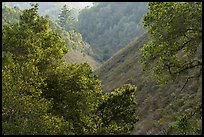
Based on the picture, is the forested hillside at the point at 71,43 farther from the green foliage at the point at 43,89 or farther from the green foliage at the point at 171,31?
the green foliage at the point at 171,31

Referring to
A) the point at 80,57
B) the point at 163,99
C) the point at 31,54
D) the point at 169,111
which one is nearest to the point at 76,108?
the point at 31,54

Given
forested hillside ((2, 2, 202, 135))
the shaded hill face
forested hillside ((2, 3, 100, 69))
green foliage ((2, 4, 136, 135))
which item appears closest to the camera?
forested hillside ((2, 2, 202, 135))

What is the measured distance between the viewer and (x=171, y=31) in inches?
728

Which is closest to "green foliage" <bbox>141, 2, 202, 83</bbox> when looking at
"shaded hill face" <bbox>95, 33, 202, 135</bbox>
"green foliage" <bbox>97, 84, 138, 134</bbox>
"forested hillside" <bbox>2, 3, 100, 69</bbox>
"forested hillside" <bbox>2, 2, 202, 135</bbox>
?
"forested hillside" <bbox>2, 2, 202, 135</bbox>

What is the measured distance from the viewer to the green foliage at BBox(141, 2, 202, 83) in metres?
18.2

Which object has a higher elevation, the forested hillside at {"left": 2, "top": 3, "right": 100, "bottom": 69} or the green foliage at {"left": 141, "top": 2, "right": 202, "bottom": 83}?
the forested hillside at {"left": 2, "top": 3, "right": 100, "bottom": 69}

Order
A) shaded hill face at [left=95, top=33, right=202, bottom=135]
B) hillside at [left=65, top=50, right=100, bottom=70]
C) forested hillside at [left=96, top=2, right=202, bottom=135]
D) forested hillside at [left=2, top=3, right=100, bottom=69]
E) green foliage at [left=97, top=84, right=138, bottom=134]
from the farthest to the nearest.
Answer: forested hillside at [left=2, top=3, right=100, bottom=69] < hillside at [left=65, top=50, right=100, bottom=70] < shaded hill face at [left=95, top=33, right=202, bottom=135] < green foliage at [left=97, top=84, right=138, bottom=134] < forested hillside at [left=96, top=2, right=202, bottom=135]

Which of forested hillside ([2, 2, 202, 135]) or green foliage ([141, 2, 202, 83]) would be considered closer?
green foliage ([141, 2, 202, 83])

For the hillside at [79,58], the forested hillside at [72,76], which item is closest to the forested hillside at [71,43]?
the hillside at [79,58]

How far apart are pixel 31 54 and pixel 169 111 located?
67.9 ft

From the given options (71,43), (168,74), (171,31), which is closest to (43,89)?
(168,74)

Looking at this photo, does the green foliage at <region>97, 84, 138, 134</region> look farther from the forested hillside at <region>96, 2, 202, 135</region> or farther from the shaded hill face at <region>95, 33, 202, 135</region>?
the shaded hill face at <region>95, 33, 202, 135</region>

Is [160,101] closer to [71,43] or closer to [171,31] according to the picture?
[171,31]

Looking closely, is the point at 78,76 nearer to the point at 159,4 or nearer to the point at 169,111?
the point at 159,4
